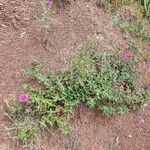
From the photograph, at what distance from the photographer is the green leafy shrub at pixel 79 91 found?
300 centimetres

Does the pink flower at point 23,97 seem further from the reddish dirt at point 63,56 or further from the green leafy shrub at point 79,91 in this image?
the reddish dirt at point 63,56

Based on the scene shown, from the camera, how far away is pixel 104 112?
317 centimetres

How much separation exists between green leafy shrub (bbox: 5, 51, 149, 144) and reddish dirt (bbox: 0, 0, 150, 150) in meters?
0.10

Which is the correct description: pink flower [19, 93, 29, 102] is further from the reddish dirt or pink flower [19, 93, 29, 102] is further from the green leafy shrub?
the reddish dirt

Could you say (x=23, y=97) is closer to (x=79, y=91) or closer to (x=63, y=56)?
(x=79, y=91)

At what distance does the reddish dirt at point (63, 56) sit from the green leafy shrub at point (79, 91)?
10 centimetres

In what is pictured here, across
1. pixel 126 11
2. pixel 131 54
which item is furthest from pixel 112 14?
pixel 131 54

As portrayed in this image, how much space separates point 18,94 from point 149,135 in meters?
1.21

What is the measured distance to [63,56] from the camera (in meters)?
3.35

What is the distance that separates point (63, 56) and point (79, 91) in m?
0.42

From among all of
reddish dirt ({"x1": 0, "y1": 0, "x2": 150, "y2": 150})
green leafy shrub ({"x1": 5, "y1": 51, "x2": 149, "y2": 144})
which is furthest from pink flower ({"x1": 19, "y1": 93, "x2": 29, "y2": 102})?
reddish dirt ({"x1": 0, "y1": 0, "x2": 150, "y2": 150})

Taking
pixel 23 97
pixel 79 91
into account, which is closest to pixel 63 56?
pixel 79 91

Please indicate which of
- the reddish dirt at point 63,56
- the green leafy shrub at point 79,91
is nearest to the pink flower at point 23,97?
the green leafy shrub at point 79,91

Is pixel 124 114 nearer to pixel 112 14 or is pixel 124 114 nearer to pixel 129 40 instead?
pixel 129 40
